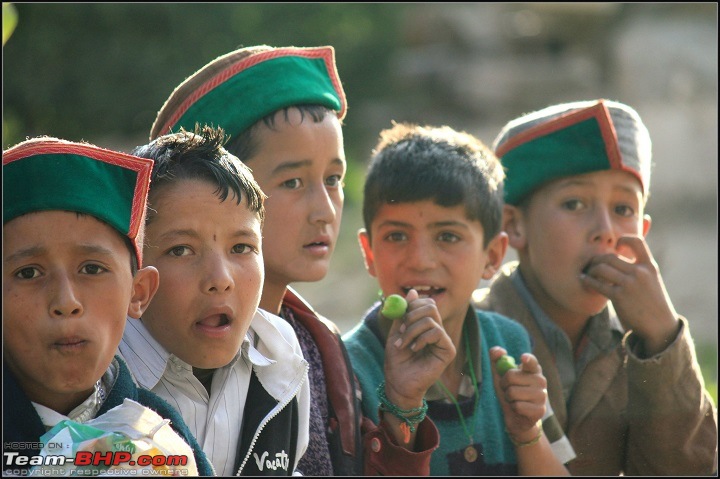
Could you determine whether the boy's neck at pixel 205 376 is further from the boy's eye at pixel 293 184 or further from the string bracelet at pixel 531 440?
the string bracelet at pixel 531 440

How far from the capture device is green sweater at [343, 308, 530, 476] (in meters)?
3.12

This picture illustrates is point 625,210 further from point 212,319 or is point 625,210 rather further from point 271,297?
point 212,319

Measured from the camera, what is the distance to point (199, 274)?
229 centimetres

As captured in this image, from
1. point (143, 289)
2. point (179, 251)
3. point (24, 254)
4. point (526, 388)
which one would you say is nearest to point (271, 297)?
point (179, 251)

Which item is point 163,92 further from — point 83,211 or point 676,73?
point 83,211

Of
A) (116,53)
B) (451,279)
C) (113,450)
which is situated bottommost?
(113,450)

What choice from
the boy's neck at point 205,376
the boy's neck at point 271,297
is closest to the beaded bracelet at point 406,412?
the boy's neck at point 271,297

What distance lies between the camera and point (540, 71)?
1596 centimetres

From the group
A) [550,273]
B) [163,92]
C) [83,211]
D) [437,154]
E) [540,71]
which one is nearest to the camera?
[83,211]

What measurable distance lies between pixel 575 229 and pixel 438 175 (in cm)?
66

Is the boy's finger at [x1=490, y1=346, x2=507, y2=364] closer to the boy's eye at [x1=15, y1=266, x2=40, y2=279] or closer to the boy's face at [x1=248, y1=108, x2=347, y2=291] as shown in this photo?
the boy's face at [x1=248, y1=108, x2=347, y2=291]

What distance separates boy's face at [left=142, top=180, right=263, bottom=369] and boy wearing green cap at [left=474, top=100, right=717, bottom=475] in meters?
1.57

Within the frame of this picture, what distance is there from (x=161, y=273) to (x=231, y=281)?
17 centimetres

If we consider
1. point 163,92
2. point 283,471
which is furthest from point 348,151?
point 283,471
